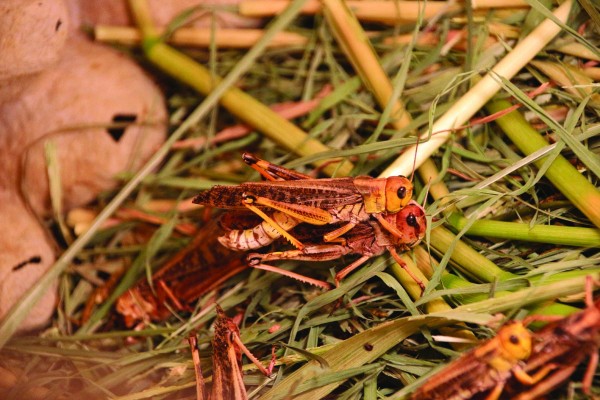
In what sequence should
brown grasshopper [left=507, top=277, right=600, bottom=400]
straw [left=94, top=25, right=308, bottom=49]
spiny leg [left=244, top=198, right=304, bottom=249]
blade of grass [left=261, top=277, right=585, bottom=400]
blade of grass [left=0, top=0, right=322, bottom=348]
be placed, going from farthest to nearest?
straw [left=94, top=25, right=308, bottom=49], blade of grass [left=0, top=0, right=322, bottom=348], spiny leg [left=244, top=198, right=304, bottom=249], blade of grass [left=261, top=277, right=585, bottom=400], brown grasshopper [left=507, top=277, right=600, bottom=400]

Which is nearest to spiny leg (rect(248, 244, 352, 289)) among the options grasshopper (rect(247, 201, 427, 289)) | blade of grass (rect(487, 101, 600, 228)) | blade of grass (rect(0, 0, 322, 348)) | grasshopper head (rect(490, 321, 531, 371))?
grasshopper (rect(247, 201, 427, 289))

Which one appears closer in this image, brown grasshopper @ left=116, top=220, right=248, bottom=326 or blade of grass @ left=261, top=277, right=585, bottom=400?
blade of grass @ left=261, top=277, right=585, bottom=400

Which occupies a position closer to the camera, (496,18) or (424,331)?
(424,331)

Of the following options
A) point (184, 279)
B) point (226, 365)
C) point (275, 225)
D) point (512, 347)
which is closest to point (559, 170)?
→ point (512, 347)

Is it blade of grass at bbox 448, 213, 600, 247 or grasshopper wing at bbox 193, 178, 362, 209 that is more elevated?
grasshopper wing at bbox 193, 178, 362, 209

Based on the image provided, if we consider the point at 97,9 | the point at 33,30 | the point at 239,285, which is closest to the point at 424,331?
the point at 239,285

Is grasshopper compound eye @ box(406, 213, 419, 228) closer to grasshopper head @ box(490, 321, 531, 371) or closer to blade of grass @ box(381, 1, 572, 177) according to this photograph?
blade of grass @ box(381, 1, 572, 177)

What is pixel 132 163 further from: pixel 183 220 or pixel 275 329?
pixel 275 329
